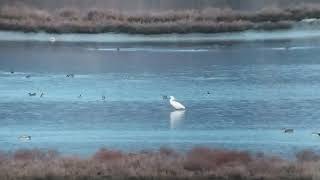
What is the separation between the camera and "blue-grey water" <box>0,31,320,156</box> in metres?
14.0

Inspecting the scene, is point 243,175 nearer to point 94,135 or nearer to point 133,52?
point 94,135

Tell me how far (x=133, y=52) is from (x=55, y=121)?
1069cm

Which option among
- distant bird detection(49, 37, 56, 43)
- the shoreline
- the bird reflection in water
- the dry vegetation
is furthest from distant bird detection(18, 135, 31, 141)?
distant bird detection(49, 37, 56, 43)

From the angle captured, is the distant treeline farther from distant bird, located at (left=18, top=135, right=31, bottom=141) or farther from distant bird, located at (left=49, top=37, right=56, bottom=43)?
distant bird, located at (left=18, top=135, right=31, bottom=141)

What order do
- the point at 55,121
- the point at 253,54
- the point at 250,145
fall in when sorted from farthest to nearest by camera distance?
the point at 253,54 → the point at 55,121 → the point at 250,145

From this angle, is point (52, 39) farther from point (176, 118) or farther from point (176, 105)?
point (176, 118)

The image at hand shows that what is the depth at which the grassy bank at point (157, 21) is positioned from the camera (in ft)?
98.3

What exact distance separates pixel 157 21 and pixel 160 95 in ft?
39.3

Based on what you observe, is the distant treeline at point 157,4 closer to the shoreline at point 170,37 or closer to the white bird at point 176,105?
the shoreline at point 170,37

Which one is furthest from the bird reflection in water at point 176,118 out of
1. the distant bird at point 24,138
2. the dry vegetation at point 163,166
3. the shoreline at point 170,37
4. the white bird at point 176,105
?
the shoreline at point 170,37

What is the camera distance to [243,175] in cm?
1003

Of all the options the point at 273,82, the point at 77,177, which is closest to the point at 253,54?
the point at 273,82

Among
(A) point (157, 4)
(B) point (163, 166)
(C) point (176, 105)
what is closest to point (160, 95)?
(C) point (176, 105)

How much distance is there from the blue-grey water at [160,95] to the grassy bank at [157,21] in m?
1.39
